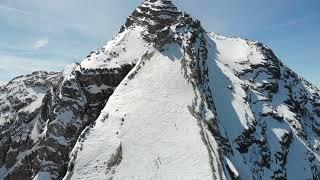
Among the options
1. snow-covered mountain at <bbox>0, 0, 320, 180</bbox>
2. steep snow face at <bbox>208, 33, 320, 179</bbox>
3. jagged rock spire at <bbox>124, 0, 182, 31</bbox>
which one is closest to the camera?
snow-covered mountain at <bbox>0, 0, 320, 180</bbox>

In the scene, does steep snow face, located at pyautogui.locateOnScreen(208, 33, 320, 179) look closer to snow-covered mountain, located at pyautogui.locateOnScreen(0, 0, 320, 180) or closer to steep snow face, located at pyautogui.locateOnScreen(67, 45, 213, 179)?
snow-covered mountain, located at pyautogui.locateOnScreen(0, 0, 320, 180)

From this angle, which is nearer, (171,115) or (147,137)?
(147,137)

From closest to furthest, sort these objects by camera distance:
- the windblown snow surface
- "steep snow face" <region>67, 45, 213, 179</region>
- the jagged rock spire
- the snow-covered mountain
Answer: "steep snow face" <region>67, 45, 213, 179</region> → the windblown snow surface → the snow-covered mountain → the jagged rock spire

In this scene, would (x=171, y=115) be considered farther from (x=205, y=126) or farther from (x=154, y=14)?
(x=154, y=14)

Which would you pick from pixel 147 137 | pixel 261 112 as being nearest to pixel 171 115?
pixel 147 137

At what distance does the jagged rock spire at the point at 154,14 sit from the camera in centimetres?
11662

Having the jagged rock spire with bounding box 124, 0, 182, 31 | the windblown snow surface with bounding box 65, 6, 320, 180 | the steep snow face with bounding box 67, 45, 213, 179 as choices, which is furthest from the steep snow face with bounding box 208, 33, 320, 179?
the steep snow face with bounding box 67, 45, 213, 179

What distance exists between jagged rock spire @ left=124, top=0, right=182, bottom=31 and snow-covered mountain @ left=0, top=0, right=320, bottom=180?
0.99 ft

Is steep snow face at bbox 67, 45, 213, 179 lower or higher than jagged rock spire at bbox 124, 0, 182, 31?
lower

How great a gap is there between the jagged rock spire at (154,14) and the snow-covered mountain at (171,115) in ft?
0.99

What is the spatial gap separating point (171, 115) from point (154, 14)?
5175 centimetres

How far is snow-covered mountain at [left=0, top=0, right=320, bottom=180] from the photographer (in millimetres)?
64312

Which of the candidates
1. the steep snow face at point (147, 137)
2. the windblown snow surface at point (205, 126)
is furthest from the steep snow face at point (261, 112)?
the steep snow face at point (147, 137)

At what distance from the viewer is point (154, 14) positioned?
119 m
